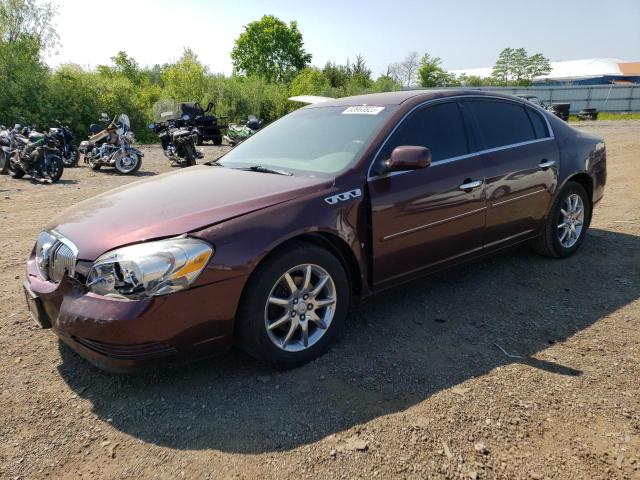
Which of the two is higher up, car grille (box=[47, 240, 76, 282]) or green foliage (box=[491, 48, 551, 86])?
green foliage (box=[491, 48, 551, 86])

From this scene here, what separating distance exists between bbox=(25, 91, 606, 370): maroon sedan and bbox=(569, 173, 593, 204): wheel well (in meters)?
0.26

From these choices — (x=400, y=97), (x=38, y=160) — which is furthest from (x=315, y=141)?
(x=38, y=160)

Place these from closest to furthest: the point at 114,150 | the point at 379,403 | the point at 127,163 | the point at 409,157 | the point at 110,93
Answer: the point at 379,403
the point at 409,157
the point at 127,163
the point at 114,150
the point at 110,93

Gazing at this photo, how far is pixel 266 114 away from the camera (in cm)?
3105

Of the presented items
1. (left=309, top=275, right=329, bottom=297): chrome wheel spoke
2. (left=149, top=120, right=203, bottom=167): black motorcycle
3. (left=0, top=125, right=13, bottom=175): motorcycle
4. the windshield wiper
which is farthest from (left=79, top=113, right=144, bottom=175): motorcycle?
(left=309, top=275, right=329, bottom=297): chrome wheel spoke

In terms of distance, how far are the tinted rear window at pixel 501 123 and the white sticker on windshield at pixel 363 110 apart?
36.9 inches

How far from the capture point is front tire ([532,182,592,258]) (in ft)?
15.3

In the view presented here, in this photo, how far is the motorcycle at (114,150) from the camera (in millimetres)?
11898

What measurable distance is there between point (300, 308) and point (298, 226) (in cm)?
51

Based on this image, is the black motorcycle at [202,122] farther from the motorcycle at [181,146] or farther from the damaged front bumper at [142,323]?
the damaged front bumper at [142,323]

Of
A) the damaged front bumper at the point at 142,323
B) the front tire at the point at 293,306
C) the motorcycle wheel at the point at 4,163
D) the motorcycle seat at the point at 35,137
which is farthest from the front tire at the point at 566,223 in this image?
the motorcycle wheel at the point at 4,163

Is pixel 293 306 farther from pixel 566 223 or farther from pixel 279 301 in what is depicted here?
pixel 566 223

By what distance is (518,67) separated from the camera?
266ft

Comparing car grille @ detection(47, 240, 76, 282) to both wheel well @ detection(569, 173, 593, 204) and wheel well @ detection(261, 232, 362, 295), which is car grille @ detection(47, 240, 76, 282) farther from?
wheel well @ detection(569, 173, 593, 204)
